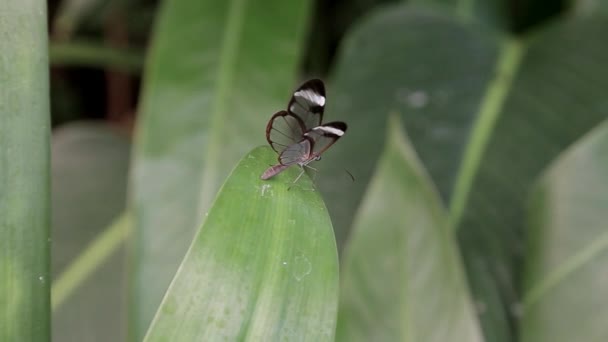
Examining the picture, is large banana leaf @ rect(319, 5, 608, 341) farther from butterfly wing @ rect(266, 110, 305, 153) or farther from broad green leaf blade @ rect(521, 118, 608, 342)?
butterfly wing @ rect(266, 110, 305, 153)

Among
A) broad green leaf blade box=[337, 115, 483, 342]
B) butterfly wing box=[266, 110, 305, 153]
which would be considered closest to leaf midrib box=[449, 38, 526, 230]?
broad green leaf blade box=[337, 115, 483, 342]

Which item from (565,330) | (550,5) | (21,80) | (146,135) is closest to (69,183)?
(146,135)

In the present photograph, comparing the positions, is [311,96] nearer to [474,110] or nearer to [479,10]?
[474,110]

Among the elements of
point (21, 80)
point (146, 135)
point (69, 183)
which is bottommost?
point (69, 183)

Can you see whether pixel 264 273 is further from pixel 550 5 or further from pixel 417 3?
pixel 550 5

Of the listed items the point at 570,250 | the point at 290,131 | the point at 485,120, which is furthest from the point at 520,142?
the point at 290,131

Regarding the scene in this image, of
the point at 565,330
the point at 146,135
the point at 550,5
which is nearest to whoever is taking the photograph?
the point at 565,330
